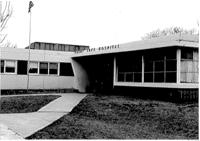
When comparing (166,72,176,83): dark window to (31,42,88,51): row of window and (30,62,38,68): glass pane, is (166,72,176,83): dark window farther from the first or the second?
(31,42,88,51): row of window

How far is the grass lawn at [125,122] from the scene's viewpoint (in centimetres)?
1089

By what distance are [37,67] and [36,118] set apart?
14.1 metres

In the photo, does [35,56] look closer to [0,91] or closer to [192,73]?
[0,91]

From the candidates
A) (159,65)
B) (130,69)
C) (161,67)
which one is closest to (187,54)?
(161,67)

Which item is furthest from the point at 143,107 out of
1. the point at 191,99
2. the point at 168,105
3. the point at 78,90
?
the point at 78,90

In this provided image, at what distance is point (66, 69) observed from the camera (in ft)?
95.5

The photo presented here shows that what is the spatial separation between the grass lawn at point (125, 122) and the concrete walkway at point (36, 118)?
1.18ft

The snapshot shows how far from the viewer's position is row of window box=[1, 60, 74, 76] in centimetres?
2641

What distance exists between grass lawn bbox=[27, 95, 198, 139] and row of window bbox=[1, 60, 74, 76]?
→ 10.5 meters

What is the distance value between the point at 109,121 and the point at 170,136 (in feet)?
10.8

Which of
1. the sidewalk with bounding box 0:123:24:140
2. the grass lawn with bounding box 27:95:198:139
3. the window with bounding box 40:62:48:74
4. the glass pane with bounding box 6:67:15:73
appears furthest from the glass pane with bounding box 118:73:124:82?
the sidewalk with bounding box 0:123:24:140

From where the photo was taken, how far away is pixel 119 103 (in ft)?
57.1

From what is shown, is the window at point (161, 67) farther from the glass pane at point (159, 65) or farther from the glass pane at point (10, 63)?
the glass pane at point (10, 63)

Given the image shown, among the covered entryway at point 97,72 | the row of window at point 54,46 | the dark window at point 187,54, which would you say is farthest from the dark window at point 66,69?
the dark window at point 187,54
